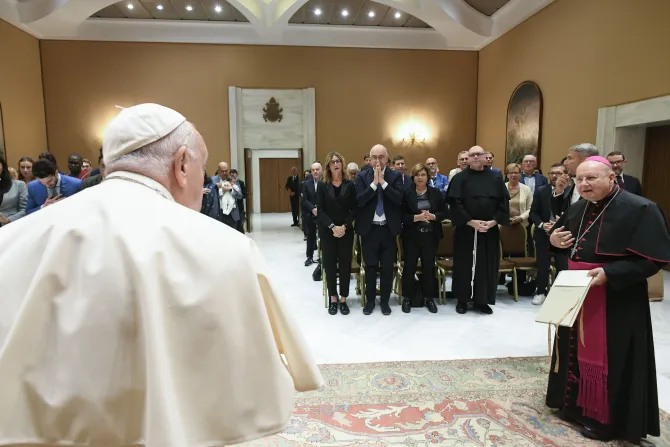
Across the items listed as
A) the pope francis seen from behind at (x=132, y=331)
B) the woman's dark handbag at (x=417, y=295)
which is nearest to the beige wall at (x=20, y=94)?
the woman's dark handbag at (x=417, y=295)

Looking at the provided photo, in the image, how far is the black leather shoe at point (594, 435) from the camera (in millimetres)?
2672

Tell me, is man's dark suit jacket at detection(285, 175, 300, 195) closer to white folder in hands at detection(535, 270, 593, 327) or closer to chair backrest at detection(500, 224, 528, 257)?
chair backrest at detection(500, 224, 528, 257)

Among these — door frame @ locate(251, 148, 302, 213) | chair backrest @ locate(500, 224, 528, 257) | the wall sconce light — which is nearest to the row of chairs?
chair backrest @ locate(500, 224, 528, 257)

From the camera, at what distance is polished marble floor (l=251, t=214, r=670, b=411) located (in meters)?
4.00

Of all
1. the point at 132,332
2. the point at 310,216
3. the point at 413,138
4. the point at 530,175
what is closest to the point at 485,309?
the point at 530,175

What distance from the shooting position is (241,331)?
3.15 feet

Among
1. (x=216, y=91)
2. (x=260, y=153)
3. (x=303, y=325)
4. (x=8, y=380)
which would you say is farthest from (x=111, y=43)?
(x=8, y=380)

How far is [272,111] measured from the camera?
12.1 m

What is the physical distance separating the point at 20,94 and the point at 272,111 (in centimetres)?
589

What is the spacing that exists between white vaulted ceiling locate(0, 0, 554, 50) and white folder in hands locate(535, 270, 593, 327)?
8.71 meters

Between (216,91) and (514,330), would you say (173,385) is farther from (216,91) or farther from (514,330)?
(216,91)

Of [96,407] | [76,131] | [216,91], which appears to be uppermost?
[216,91]

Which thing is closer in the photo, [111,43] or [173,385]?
[173,385]

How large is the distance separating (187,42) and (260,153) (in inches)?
281
